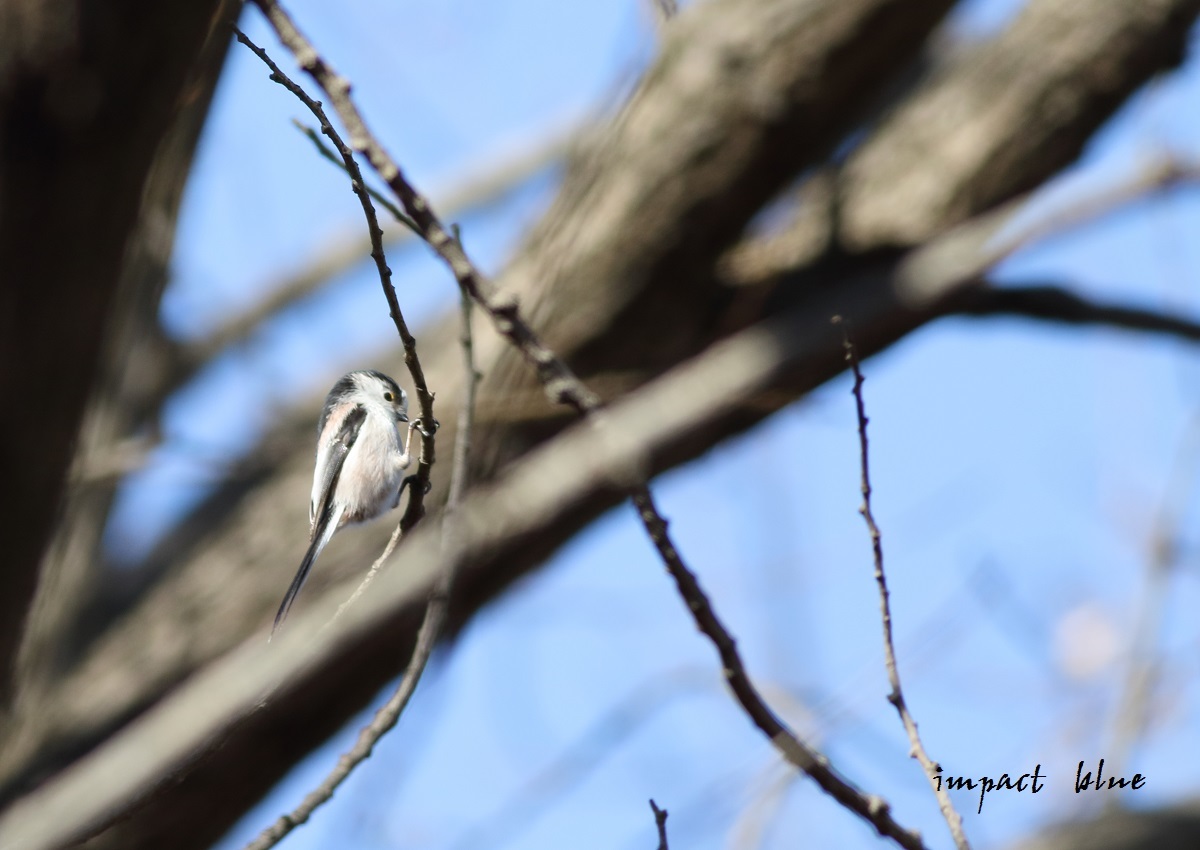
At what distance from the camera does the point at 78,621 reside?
3.61 m

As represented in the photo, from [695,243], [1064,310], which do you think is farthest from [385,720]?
[1064,310]

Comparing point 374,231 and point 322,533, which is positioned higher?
point 322,533

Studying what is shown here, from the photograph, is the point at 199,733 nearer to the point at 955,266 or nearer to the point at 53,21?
the point at 53,21

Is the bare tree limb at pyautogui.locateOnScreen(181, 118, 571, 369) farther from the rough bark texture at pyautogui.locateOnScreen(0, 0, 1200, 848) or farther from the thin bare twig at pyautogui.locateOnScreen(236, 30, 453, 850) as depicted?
the thin bare twig at pyautogui.locateOnScreen(236, 30, 453, 850)

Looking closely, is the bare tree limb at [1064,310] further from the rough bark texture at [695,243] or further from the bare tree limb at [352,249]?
the bare tree limb at [352,249]

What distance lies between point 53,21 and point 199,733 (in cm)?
99

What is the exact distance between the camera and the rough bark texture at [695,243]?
3.01 metres

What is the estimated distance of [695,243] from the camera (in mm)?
3229

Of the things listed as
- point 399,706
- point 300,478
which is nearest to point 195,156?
point 300,478

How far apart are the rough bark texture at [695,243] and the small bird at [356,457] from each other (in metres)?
0.47

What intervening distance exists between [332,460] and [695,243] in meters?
1.28

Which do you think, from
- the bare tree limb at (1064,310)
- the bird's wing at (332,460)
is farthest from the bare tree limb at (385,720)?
the bare tree limb at (1064,310)

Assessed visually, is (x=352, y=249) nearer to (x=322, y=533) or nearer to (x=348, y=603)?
(x=322, y=533)

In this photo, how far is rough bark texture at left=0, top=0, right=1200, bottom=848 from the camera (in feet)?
9.86
